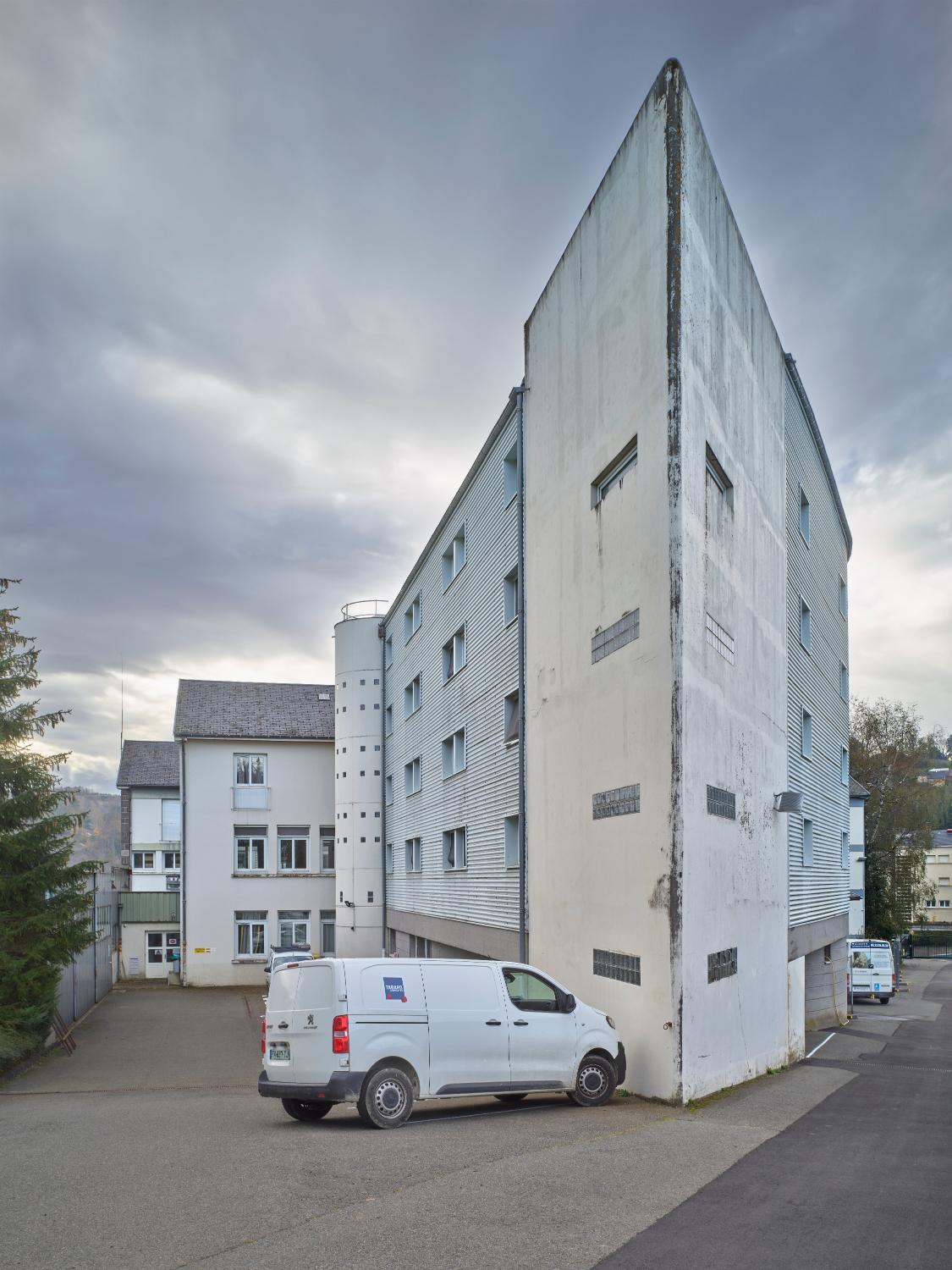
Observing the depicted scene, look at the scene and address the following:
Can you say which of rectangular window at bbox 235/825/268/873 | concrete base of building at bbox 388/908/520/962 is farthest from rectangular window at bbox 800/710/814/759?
rectangular window at bbox 235/825/268/873

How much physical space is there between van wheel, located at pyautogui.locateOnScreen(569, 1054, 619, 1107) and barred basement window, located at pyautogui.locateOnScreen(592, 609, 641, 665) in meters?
5.46

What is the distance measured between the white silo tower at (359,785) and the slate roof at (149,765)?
2107 centimetres

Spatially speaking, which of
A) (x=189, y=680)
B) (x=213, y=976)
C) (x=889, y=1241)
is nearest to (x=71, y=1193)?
(x=889, y=1241)

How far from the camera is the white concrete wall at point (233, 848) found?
4362 centimetres

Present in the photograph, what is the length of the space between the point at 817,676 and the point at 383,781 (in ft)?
60.8

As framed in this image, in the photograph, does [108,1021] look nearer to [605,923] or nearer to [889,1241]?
[605,923]

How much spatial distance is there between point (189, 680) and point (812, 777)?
3004 cm

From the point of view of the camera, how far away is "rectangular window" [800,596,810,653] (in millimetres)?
24297

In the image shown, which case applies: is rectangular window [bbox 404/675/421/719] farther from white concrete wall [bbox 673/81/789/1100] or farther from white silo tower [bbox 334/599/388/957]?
white concrete wall [bbox 673/81/789/1100]

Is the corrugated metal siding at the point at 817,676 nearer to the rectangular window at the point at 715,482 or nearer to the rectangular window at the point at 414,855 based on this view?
the rectangular window at the point at 715,482

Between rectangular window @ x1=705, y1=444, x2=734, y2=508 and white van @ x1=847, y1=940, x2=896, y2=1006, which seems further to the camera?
white van @ x1=847, y1=940, x2=896, y2=1006

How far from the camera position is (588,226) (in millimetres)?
18109

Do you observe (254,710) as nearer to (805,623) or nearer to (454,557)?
(454,557)

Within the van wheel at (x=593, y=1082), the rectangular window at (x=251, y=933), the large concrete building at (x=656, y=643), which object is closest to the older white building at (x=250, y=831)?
the rectangular window at (x=251, y=933)
